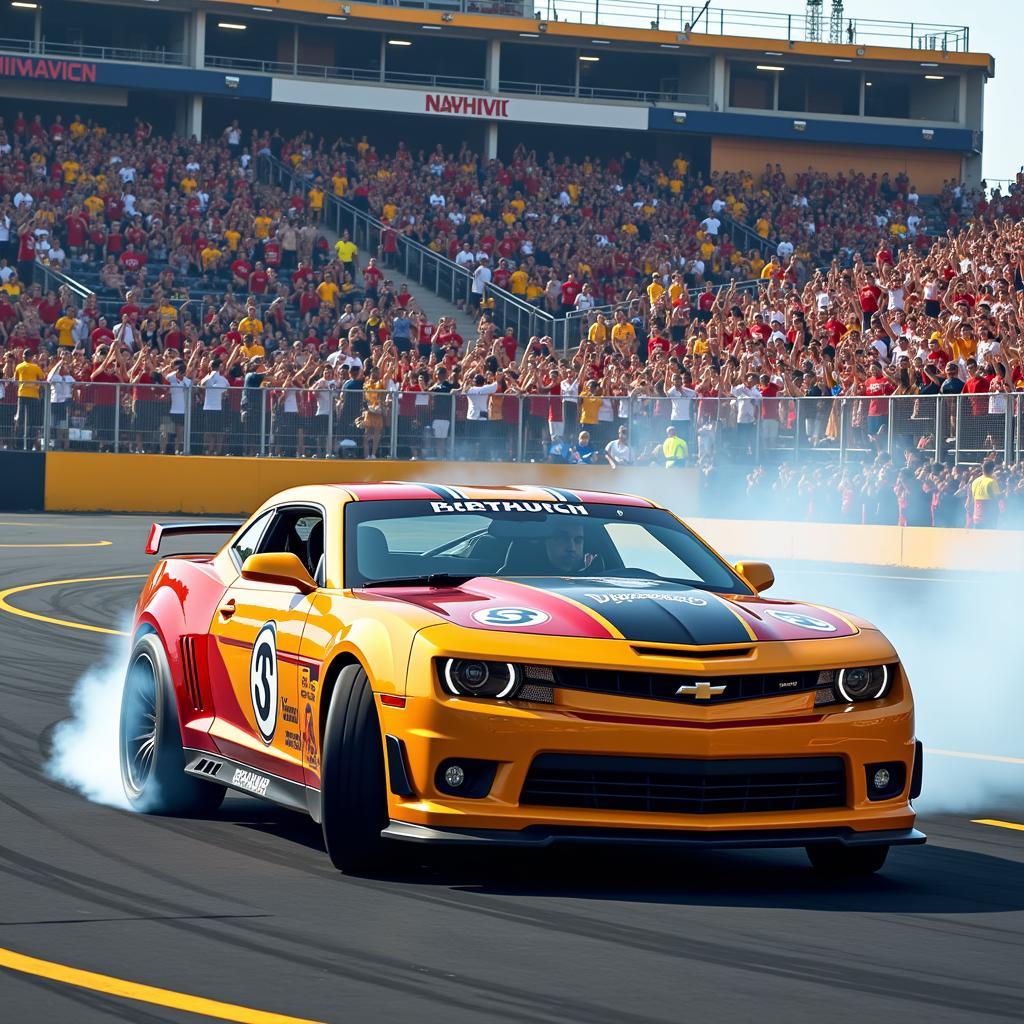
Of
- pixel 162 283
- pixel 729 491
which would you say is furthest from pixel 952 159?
pixel 729 491

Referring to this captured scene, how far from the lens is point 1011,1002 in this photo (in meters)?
4.86

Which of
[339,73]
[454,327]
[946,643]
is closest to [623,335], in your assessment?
[454,327]

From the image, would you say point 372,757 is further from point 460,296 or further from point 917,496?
point 460,296

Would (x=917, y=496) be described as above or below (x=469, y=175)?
below

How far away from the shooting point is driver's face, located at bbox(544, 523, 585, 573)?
7242 millimetres

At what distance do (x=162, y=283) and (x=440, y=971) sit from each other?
3298 centimetres

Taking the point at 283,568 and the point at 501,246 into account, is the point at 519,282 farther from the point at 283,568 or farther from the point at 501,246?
the point at 283,568

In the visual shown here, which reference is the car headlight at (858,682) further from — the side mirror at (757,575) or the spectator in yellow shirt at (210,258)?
the spectator in yellow shirt at (210,258)

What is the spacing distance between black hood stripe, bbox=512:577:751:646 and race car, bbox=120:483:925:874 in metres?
0.01

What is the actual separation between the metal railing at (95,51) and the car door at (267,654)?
1967 inches

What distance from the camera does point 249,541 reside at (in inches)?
317

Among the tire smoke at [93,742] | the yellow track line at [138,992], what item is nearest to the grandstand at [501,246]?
the tire smoke at [93,742]

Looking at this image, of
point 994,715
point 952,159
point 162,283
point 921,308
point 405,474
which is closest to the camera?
point 994,715

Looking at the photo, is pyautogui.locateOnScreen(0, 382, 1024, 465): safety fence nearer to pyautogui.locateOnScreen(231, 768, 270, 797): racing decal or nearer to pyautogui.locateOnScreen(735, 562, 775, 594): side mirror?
pyautogui.locateOnScreen(735, 562, 775, 594): side mirror
